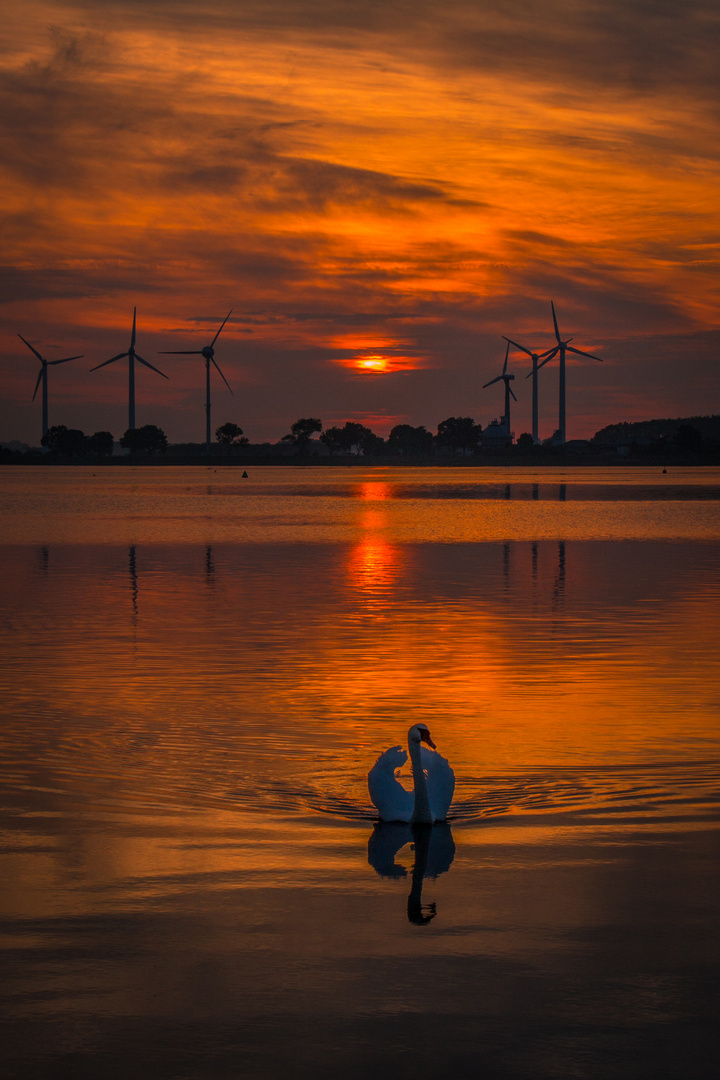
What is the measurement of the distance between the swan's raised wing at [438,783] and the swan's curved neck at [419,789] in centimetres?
14

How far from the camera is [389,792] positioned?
13438 mm

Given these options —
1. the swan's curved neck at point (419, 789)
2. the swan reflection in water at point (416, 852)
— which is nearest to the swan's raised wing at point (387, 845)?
the swan reflection in water at point (416, 852)

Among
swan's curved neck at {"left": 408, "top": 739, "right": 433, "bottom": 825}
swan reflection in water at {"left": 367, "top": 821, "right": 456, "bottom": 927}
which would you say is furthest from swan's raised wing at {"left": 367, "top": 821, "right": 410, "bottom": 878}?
swan's curved neck at {"left": 408, "top": 739, "right": 433, "bottom": 825}

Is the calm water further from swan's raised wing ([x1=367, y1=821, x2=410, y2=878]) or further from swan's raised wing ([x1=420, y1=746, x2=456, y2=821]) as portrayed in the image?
swan's raised wing ([x1=420, y1=746, x2=456, y2=821])

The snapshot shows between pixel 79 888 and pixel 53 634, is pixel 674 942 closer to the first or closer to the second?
pixel 79 888

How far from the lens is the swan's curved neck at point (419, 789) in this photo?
12.8 m

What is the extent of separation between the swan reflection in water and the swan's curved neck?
0.08m

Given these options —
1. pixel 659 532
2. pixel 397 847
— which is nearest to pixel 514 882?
pixel 397 847

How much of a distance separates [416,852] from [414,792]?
0.72 metres

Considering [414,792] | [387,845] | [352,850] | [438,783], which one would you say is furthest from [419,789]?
[352,850]

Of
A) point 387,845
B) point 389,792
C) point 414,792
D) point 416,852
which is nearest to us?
point 416,852

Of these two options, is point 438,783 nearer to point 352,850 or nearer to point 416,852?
point 416,852

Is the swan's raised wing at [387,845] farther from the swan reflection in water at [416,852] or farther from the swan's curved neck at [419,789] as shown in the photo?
the swan's curved neck at [419,789]

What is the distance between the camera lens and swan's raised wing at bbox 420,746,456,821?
1340 centimetres
